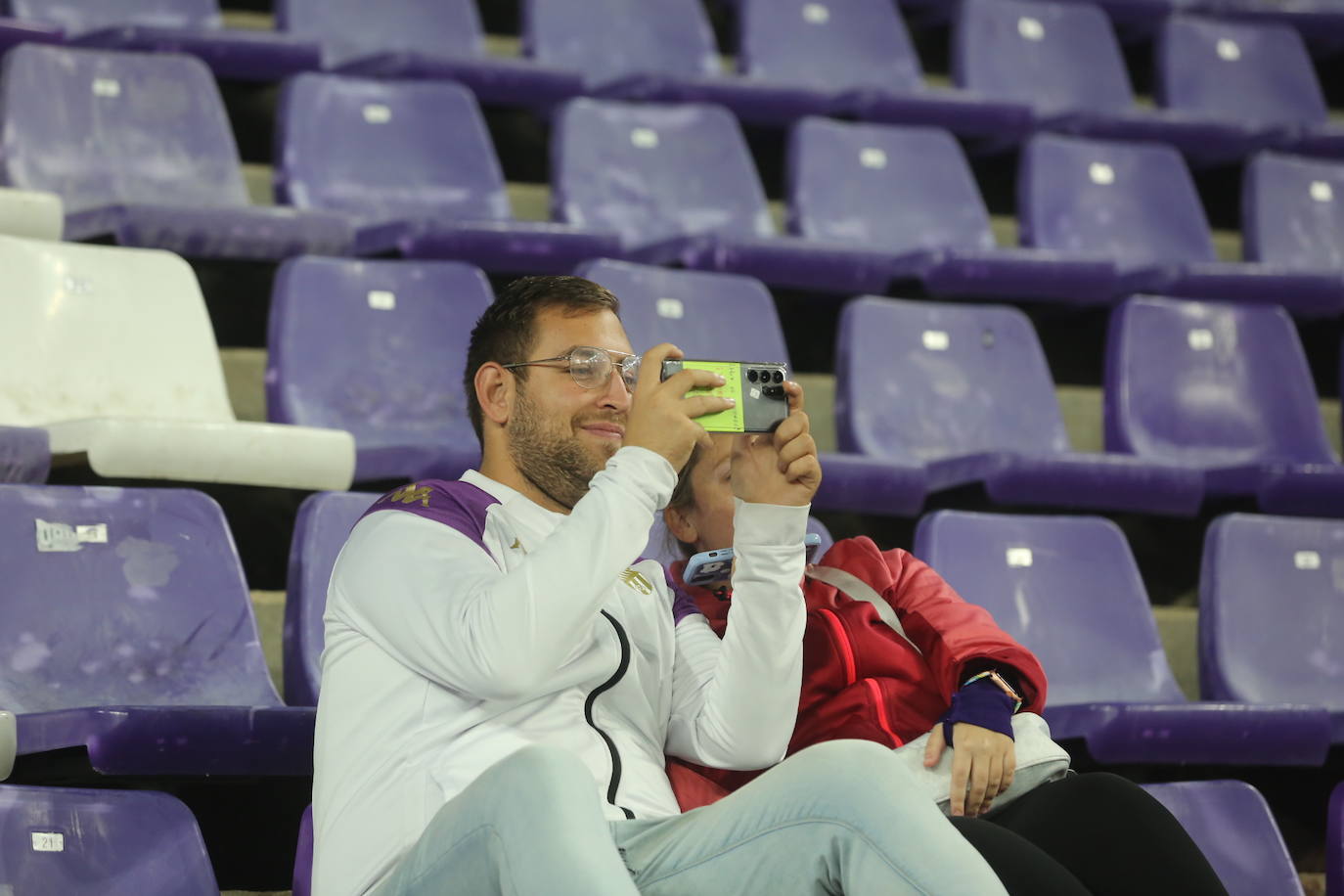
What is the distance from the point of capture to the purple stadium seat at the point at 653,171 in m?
2.50

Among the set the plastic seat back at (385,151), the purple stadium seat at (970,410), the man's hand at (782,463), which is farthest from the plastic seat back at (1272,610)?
the plastic seat back at (385,151)

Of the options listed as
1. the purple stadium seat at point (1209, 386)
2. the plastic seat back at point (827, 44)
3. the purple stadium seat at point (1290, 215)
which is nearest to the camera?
the purple stadium seat at point (1209, 386)

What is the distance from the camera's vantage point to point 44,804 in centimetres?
117

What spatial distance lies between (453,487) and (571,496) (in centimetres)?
10

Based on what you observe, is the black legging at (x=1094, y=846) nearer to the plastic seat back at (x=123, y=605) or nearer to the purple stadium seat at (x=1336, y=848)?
the purple stadium seat at (x=1336, y=848)

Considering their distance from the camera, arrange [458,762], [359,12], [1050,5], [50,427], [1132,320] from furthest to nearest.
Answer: [1050,5]
[359,12]
[1132,320]
[50,427]
[458,762]

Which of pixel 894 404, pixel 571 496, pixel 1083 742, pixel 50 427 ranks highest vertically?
pixel 571 496

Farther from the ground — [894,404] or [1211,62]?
[1211,62]

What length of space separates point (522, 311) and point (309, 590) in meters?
0.41

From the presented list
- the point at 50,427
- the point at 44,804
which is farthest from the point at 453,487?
the point at 50,427

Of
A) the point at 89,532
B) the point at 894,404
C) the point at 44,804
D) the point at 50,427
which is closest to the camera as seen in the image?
the point at 44,804

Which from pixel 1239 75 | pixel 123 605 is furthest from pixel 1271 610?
pixel 1239 75

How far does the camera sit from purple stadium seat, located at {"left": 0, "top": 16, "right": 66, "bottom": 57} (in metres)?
2.30

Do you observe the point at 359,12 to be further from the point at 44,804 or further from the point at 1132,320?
the point at 44,804
